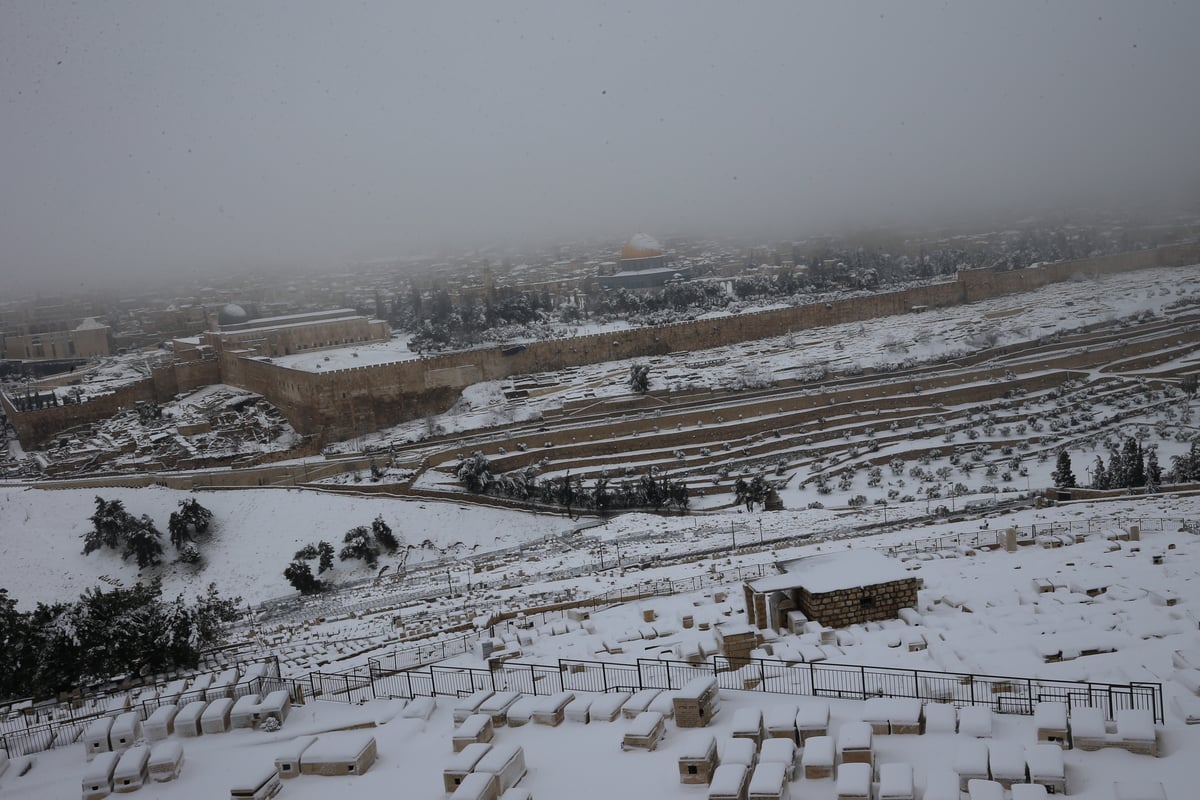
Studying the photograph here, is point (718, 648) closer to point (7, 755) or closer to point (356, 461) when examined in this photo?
point (7, 755)

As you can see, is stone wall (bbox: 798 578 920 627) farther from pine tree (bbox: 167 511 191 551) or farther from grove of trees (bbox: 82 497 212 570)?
pine tree (bbox: 167 511 191 551)

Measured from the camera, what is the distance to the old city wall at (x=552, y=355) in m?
26.7

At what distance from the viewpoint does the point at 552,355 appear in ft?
102

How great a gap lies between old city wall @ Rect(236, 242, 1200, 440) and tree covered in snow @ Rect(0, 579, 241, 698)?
15350 millimetres

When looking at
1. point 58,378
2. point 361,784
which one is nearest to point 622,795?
point 361,784

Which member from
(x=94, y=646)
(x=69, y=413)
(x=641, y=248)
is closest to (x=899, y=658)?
(x=94, y=646)

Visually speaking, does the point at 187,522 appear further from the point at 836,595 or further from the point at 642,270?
the point at 642,270

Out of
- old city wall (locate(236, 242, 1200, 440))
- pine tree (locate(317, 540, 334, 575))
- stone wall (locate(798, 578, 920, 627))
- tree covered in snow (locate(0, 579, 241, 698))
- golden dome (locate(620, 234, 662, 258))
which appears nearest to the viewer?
stone wall (locate(798, 578, 920, 627))

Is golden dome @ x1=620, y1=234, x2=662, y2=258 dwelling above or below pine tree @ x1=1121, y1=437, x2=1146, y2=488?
above

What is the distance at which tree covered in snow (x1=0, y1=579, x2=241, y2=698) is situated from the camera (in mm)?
10297

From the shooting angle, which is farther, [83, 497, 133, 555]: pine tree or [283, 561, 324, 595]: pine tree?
[83, 497, 133, 555]: pine tree

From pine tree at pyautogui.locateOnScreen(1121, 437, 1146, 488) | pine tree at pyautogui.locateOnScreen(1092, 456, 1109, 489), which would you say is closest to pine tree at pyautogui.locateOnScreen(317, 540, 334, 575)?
pine tree at pyautogui.locateOnScreen(1092, 456, 1109, 489)

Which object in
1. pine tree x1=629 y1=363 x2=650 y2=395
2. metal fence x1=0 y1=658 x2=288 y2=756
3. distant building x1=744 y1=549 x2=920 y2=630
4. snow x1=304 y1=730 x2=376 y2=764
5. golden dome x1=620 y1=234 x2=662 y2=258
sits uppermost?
golden dome x1=620 y1=234 x2=662 y2=258

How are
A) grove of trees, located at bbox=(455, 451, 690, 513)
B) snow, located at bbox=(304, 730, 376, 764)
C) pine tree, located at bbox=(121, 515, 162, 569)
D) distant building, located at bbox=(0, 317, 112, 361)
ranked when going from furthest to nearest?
1. distant building, located at bbox=(0, 317, 112, 361)
2. grove of trees, located at bbox=(455, 451, 690, 513)
3. pine tree, located at bbox=(121, 515, 162, 569)
4. snow, located at bbox=(304, 730, 376, 764)
